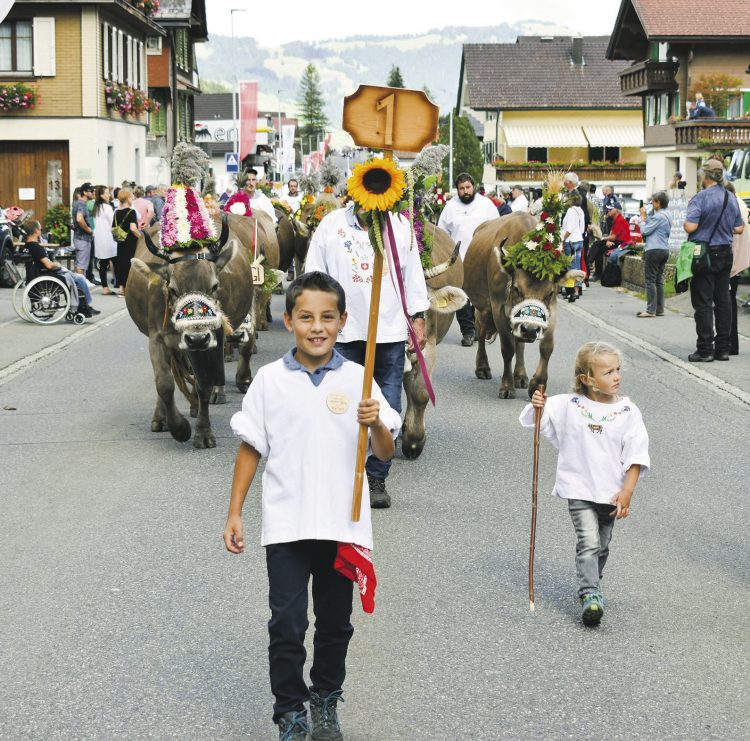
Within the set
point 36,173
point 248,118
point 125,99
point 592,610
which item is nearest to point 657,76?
point 125,99

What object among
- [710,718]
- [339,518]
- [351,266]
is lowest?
[710,718]

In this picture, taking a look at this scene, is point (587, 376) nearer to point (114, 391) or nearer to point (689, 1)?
point (114, 391)

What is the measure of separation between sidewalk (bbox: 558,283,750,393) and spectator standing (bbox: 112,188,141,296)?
7.47 metres

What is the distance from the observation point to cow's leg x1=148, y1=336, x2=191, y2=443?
10.5 m

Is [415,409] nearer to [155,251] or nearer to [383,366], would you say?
[383,366]

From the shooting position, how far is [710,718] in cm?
491

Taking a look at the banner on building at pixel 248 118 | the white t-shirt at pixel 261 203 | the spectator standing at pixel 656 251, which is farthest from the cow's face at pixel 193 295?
the banner on building at pixel 248 118

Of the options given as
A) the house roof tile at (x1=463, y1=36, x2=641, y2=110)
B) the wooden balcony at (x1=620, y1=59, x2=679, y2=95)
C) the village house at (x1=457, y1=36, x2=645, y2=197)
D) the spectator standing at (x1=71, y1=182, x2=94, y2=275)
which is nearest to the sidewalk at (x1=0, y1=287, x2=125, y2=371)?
the spectator standing at (x1=71, y1=182, x2=94, y2=275)

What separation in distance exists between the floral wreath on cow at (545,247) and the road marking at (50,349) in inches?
220

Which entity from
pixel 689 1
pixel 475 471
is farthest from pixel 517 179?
pixel 475 471

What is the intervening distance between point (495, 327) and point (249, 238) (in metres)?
2.73

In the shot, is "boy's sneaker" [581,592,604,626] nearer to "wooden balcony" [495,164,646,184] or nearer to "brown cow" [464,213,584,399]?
"brown cow" [464,213,584,399]

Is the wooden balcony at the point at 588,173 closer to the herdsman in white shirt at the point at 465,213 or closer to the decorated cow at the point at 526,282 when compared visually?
the herdsman in white shirt at the point at 465,213

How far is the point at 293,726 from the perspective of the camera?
4539 millimetres
